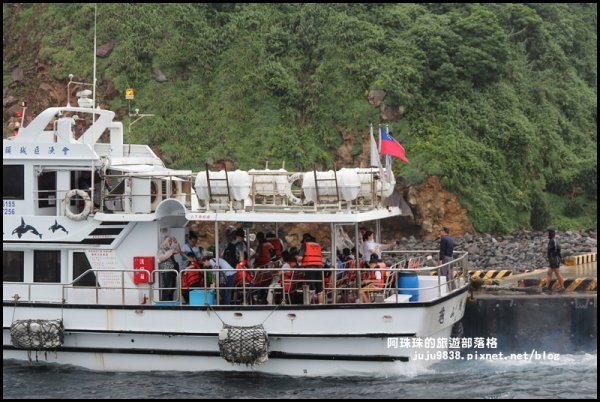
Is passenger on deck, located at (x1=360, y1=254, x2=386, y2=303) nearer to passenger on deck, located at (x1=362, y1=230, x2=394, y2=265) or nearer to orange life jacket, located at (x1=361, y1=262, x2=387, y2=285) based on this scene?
orange life jacket, located at (x1=361, y1=262, x2=387, y2=285)

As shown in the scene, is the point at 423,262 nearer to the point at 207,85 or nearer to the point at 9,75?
the point at 207,85

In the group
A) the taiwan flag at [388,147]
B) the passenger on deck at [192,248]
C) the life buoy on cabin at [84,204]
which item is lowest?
the passenger on deck at [192,248]

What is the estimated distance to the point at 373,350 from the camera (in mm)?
16969

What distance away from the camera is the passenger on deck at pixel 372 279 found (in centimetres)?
1741

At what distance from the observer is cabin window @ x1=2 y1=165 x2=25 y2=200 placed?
62.0ft

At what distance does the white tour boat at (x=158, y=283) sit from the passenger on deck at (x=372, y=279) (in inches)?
6.5

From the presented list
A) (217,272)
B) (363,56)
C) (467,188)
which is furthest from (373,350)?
(363,56)

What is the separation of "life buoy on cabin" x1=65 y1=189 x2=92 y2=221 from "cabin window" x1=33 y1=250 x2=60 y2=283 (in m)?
0.78

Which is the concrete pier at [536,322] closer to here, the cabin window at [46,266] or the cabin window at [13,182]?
the cabin window at [46,266]

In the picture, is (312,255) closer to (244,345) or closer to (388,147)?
(244,345)

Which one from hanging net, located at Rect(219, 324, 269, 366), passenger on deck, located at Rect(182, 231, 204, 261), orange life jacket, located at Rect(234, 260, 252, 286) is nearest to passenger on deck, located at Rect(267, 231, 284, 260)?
orange life jacket, located at Rect(234, 260, 252, 286)

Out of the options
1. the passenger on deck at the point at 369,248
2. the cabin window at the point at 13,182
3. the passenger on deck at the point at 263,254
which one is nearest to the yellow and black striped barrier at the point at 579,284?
the passenger on deck at the point at 369,248

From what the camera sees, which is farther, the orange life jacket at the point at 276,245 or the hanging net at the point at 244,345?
the orange life jacket at the point at 276,245

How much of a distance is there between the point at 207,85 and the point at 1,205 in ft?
50.5
